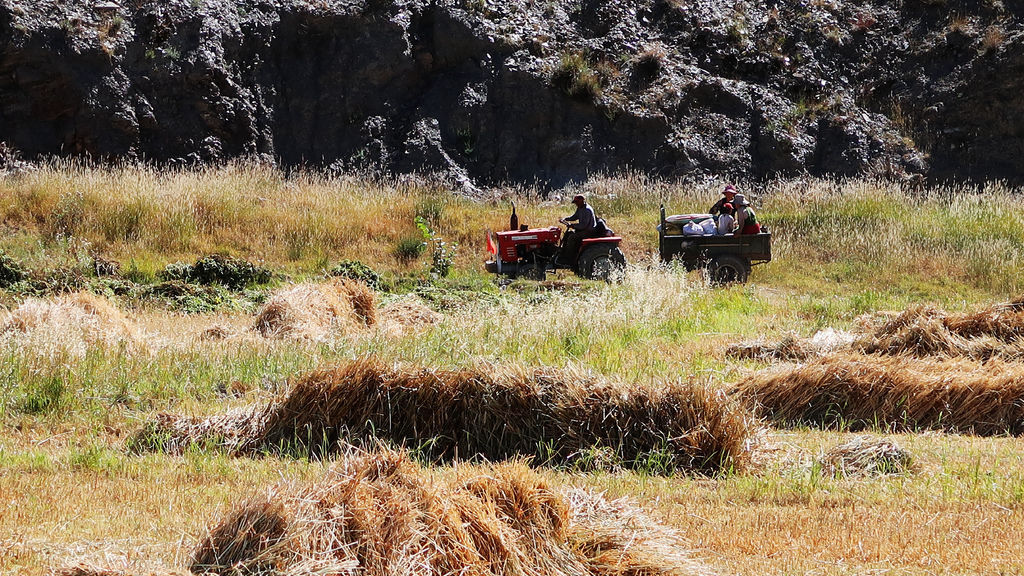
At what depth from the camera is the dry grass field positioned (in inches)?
170

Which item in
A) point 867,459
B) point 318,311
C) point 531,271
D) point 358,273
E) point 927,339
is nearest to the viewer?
point 867,459

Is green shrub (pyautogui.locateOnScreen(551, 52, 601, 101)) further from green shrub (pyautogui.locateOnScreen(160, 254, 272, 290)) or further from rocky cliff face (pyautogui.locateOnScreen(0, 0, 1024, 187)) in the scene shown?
green shrub (pyautogui.locateOnScreen(160, 254, 272, 290))

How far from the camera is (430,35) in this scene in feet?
105

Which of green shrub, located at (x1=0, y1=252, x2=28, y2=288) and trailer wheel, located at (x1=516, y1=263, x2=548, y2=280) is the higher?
green shrub, located at (x1=0, y1=252, x2=28, y2=288)

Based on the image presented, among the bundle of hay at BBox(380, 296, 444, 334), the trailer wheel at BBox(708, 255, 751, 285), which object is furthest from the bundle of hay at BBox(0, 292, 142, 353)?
the trailer wheel at BBox(708, 255, 751, 285)

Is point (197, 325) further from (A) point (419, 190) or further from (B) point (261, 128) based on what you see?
(B) point (261, 128)

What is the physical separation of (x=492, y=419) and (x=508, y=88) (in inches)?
972

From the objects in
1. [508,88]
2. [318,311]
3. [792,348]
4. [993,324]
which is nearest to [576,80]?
[508,88]

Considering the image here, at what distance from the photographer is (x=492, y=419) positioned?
23.3 feet

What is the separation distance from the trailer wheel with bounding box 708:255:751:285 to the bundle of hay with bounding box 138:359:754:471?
11.9 m

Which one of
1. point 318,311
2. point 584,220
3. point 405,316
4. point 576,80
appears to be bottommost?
point 405,316

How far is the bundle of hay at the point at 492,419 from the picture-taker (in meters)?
6.76

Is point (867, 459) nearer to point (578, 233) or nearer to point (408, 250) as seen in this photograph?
point (578, 233)

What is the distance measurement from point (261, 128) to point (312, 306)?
61.2 feet
